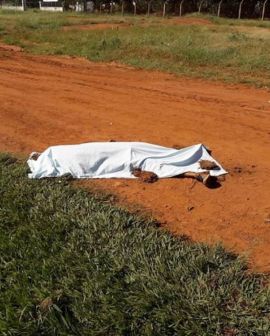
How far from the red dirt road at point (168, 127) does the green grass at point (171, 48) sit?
3.55 feet

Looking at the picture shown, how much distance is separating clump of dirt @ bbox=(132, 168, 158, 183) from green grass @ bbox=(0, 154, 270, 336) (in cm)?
68

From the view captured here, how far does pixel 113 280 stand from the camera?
3.22m

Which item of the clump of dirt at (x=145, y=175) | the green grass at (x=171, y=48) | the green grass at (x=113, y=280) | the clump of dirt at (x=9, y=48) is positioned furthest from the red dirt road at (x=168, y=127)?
the clump of dirt at (x=9, y=48)

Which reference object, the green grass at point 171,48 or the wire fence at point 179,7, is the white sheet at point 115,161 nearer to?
the green grass at point 171,48

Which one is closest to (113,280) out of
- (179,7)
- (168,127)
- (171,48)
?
(168,127)

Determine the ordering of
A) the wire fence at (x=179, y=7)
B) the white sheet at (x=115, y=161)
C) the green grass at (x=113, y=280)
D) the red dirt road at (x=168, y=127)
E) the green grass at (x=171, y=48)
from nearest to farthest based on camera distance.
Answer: the green grass at (x=113, y=280) → the red dirt road at (x=168, y=127) → the white sheet at (x=115, y=161) → the green grass at (x=171, y=48) → the wire fence at (x=179, y=7)

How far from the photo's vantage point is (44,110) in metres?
7.35

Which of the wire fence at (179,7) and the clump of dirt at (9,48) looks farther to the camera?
the wire fence at (179,7)

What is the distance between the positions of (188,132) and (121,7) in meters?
35.7

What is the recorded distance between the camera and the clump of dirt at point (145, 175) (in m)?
4.71

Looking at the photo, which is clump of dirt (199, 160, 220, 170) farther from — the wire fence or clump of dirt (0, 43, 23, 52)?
the wire fence

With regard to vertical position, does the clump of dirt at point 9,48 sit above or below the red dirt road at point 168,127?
below

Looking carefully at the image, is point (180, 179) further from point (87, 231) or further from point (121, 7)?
point (121, 7)

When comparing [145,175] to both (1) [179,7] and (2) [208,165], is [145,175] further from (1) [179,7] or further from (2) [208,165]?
(1) [179,7]
